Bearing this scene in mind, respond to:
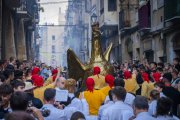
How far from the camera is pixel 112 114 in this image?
21.9 ft

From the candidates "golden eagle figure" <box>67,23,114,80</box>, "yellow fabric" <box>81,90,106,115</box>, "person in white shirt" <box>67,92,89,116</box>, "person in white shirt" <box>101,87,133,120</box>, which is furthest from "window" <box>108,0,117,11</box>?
"person in white shirt" <box>101,87,133,120</box>

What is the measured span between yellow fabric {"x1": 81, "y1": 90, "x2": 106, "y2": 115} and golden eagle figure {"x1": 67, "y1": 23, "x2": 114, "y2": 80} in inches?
165

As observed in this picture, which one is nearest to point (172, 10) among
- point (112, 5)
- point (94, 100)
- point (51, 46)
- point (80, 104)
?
point (94, 100)

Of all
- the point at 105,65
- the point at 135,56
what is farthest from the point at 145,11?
the point at 105,65

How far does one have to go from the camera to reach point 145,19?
1086 inches

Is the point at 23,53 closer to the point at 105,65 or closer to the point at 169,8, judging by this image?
the point at 169,8

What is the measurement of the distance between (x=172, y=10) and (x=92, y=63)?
9.57 meters

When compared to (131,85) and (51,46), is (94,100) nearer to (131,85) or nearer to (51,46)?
(131,85)

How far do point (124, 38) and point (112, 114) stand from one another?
92.8ft

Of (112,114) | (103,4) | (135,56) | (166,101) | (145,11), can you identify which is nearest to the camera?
(166,101)

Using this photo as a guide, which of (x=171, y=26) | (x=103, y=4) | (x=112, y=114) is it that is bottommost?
(x=112, y=114)

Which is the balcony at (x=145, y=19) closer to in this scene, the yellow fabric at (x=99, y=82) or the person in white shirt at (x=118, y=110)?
the yellow fabric at (x=99, y=82)

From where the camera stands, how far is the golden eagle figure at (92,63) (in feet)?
42.7

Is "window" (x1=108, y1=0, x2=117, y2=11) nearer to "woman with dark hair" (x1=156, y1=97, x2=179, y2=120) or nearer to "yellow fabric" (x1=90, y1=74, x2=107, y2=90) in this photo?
"yellow fabric" (x1=90, y1=74, x2=107, y2=90)
